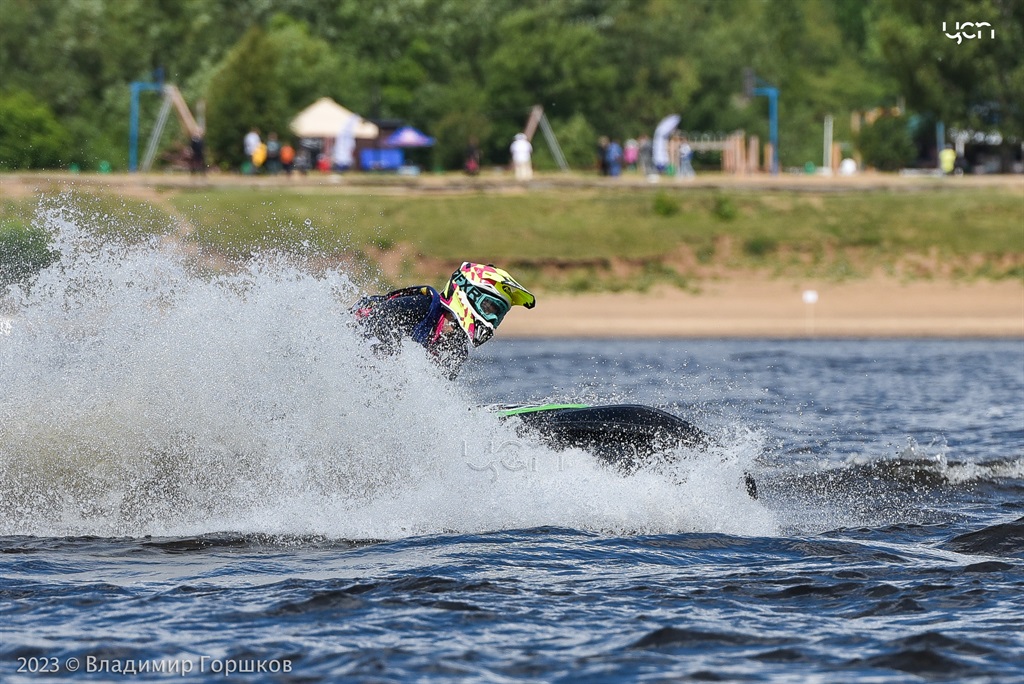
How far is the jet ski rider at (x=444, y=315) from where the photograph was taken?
34.1 feet

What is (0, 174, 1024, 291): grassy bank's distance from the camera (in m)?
36.8

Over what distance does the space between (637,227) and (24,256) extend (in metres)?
24.8

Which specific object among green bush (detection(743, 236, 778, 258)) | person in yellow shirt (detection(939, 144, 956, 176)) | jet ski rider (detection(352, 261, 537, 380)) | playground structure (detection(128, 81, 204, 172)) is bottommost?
jet ski rider (detection(352, 261, 537, 380))

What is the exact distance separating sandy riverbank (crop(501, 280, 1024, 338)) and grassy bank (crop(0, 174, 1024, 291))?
3.26 feet

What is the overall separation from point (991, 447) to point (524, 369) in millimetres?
10511

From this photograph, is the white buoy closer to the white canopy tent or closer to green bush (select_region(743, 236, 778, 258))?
green bush (select_region(743, 236, 778, 258))

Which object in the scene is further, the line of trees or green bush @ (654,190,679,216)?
the line of trees

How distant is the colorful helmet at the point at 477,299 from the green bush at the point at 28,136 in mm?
35044

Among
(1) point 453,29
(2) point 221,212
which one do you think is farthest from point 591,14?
(2) point 221,212

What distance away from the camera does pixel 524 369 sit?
23.9 metres

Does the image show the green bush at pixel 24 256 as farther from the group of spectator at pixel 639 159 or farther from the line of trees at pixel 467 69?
the line of trees at pixel 467 69

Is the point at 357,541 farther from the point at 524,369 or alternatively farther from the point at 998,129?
the point at 998,129

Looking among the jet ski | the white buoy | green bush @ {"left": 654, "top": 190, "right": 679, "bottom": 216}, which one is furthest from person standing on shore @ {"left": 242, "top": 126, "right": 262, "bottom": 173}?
the jet ski

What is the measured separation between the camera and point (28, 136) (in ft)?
156
